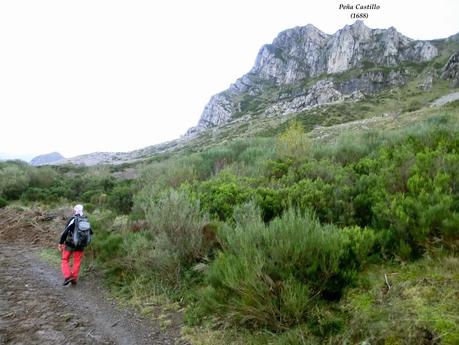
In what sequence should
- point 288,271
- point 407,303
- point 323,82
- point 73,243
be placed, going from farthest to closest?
1. point 323,82
2. point 73,243
3. point 288,271
4. point 407,303

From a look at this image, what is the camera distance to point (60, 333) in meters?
5.72

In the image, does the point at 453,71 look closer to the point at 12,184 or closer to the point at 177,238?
the point at 12,184

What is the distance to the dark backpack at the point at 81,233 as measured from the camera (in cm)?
831

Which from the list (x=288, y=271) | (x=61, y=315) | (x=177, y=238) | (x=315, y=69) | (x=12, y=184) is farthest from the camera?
(x=315, y=69)

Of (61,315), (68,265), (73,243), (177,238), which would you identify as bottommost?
(61,315)

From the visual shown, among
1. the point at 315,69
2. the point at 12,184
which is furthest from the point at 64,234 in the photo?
the point at 315,69

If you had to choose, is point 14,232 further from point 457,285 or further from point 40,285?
point 457,285

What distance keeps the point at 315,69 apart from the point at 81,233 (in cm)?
14568

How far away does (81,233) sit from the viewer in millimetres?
8352

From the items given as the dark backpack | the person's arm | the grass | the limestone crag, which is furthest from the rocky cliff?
the grass

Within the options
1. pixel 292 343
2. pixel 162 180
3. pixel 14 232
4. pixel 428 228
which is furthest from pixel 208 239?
pixel 14 232

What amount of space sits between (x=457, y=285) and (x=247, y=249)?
2.41m

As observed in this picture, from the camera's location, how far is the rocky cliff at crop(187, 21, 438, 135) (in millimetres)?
109188

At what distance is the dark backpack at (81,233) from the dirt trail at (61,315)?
3.17ft
